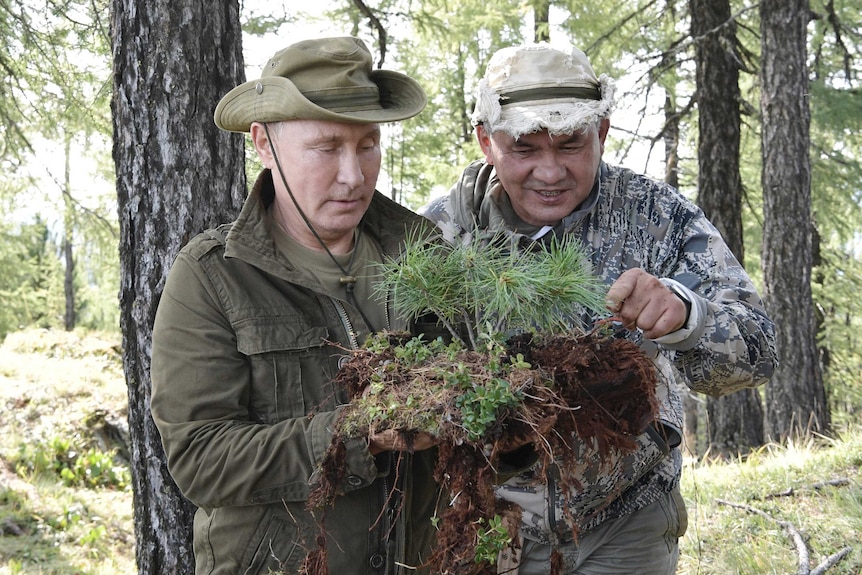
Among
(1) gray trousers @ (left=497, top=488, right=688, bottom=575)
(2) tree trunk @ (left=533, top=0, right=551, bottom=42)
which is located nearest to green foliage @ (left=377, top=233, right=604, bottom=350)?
(1) gray trousers @ (left=497, top=488, right=688, bottom=575)

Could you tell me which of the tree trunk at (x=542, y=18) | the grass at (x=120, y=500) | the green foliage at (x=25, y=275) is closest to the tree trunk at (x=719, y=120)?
the tree trunk at (x=542, y=18)

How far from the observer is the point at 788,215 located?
26.1ft

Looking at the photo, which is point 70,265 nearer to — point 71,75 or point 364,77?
A: point 71,75

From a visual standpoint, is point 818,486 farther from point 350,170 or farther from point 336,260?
point 350,170

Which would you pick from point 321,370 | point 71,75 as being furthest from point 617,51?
point 321,370

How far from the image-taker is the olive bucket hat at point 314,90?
1.94 m

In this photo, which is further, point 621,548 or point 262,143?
point 621,548

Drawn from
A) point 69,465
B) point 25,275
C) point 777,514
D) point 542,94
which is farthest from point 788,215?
point 25,275

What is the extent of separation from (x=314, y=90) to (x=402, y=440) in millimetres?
923

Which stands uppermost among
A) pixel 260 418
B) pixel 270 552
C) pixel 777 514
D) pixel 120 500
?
pixel 260 418

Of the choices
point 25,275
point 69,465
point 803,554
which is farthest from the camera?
point 25,275

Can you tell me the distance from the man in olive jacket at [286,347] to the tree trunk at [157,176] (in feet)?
2.37

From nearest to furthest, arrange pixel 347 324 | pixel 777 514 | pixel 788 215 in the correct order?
1. pixel 347 324
2. pixel 777 514
3. pixel 788 215

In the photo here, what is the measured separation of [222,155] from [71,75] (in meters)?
3.56
